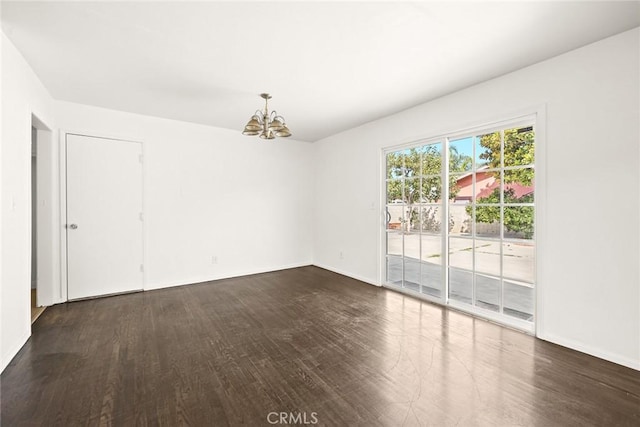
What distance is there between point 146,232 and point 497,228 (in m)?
4.70

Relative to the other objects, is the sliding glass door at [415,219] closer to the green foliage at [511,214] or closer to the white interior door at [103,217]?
the green foliage at [511,214]

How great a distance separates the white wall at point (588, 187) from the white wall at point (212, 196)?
3.56m

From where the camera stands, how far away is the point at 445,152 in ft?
12.2

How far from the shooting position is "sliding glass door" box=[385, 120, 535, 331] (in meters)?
3.06

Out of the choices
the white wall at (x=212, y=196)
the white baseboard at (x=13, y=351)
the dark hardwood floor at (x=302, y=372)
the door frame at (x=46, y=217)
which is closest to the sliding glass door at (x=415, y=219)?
the dark hardwood floor at (x=302, y=372)

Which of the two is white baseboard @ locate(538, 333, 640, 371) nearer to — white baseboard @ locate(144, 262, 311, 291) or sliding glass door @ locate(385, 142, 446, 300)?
sliding glass door @ locate(385, 142, 446, 300)

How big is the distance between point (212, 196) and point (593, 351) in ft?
16.5

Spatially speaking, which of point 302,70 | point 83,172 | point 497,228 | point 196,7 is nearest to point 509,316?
point 497,228

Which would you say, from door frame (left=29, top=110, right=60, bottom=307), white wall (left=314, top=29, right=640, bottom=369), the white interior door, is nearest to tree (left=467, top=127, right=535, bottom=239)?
white wall (left=314, top=29, right=640, bottom=369)

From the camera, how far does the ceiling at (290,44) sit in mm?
2043

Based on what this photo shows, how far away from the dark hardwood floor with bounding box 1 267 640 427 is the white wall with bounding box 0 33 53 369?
0.31m

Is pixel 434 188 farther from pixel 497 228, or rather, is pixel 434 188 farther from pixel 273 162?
pixel 273 162

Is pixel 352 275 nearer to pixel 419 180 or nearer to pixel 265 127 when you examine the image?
pixel 419 180

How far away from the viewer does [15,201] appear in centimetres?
251
